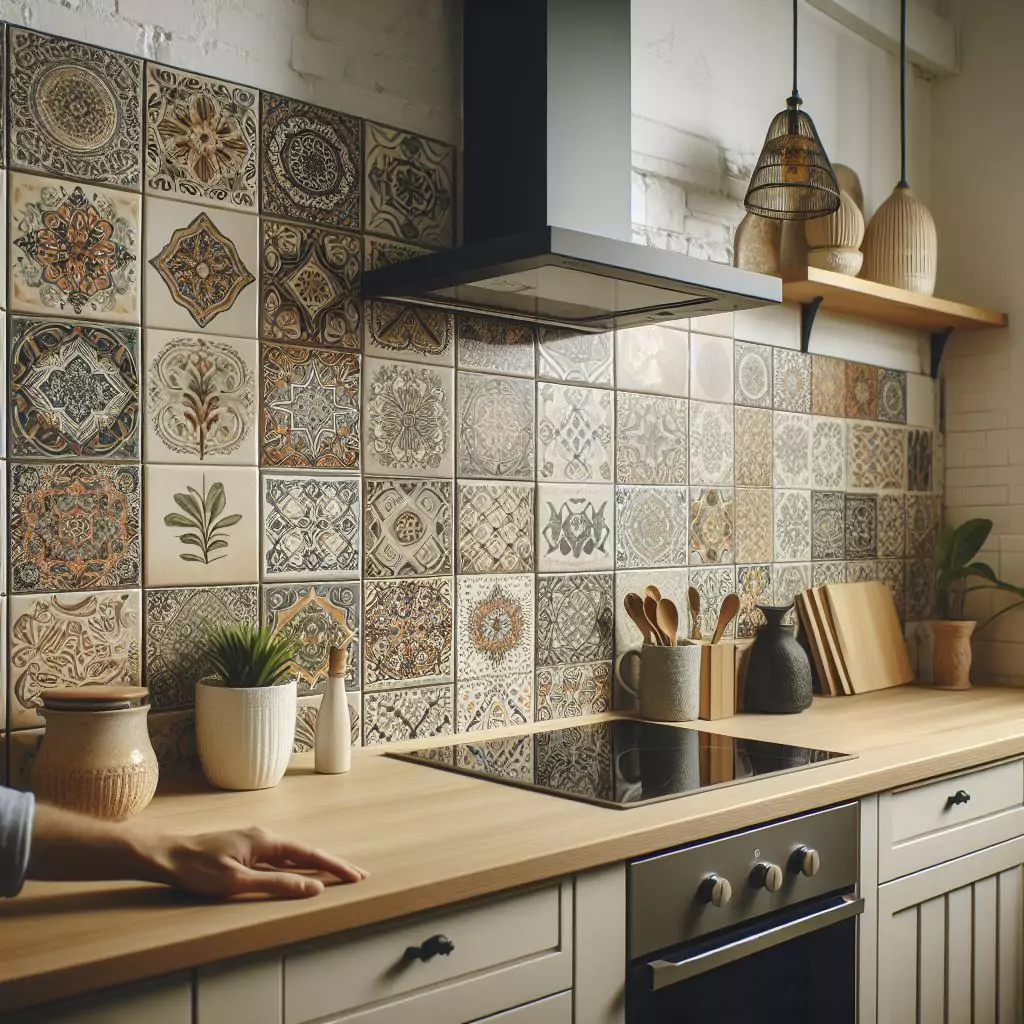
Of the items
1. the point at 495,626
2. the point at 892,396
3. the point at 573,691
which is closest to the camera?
the point at 495,626

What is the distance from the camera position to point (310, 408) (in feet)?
6.57

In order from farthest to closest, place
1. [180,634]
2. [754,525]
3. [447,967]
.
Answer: [754,525] < [180,634] < [447,967]

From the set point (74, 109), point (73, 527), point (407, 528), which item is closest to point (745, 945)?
point (407, 528)

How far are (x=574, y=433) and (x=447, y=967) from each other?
1304 millimetres

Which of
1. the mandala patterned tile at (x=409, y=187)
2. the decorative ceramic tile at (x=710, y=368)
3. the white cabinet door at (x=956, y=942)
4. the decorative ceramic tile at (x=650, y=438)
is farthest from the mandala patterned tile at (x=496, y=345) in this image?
the white cabinet door at (x=956, y=942)

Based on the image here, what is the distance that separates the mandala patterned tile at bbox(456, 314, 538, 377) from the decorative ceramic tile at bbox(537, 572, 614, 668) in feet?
1.47

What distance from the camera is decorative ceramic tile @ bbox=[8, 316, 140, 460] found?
5.50 ft

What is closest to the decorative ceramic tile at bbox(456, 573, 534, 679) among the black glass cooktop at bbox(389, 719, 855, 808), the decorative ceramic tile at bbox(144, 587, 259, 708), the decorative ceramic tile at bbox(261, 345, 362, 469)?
the black glass cooktop at bbox(389, 719, 855, 808)

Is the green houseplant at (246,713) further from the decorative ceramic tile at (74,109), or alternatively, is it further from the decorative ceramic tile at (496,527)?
the decorative ceramic tile at (74,109)

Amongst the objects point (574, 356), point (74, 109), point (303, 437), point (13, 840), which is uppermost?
point (74, 109)

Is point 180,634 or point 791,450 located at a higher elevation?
point 791,450

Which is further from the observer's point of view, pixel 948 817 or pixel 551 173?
pixel 948 817

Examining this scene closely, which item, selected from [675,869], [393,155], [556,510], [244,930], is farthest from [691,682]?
[244,930]

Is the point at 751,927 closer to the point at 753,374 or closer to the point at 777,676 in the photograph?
the point at 777,676
